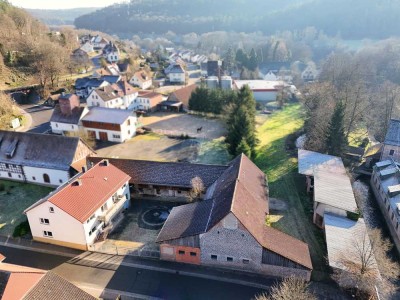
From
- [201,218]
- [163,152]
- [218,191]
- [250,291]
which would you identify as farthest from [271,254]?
[163,152]

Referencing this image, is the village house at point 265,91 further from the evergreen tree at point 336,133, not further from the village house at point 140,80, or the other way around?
the evergreen tree at point 336,133

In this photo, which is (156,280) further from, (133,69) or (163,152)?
(133,69)

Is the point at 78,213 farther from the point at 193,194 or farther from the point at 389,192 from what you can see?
the point at 389,192

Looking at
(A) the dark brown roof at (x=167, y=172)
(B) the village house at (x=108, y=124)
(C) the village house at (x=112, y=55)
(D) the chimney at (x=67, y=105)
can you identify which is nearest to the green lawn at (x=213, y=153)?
(A) the dark brown roof at (x=167, y=172)

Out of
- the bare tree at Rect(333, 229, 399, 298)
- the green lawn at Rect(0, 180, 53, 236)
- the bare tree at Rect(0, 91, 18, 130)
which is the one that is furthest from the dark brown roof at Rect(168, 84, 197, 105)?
the bare tree at Rect(333, 229, 399, 298)

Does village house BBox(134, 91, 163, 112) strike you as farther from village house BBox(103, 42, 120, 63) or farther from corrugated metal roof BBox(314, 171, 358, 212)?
corrugated metal roof BBox(314, 171, 358, 212)

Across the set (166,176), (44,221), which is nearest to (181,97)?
(166,176)
